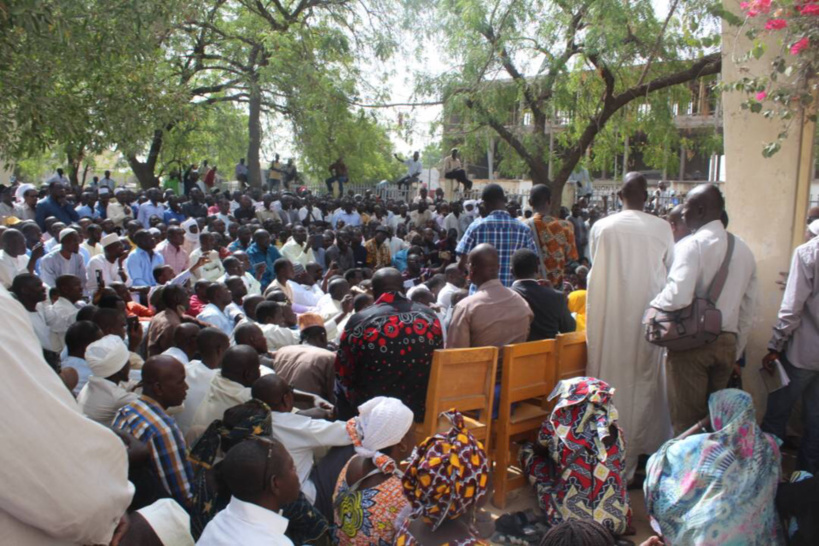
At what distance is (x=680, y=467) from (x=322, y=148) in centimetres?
1248

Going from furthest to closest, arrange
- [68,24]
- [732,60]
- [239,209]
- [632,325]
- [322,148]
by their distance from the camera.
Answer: [322,148] → [239,209] → [732,60] → [632,325] → [68,24]

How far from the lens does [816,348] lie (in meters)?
4.13

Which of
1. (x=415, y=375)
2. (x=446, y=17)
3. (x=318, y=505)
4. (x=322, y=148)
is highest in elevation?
(x=446, y=17)

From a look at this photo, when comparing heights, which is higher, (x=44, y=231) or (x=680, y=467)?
(x=44, y=231)

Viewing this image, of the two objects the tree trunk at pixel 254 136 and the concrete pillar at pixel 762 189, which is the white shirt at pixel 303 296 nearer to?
the concrete pillar at pixel 762 189

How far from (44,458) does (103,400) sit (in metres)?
1.92

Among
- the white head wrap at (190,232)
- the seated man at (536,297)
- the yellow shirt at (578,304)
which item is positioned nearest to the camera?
the seated man at (536,297)

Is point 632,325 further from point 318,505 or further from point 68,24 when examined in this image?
point 68,24

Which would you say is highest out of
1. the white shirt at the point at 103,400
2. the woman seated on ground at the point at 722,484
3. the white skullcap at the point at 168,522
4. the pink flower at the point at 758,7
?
the pink flower at the point at 758,7

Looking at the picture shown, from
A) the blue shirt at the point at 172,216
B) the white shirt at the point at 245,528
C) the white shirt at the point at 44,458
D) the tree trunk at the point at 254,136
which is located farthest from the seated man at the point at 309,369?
the tree trunk at the point at 254,136

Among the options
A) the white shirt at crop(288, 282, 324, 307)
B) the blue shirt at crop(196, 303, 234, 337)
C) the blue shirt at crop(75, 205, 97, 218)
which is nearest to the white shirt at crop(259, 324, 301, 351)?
the blue shirt at crop(196, 303, 234, 337)

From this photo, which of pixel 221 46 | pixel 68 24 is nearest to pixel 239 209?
pixel 221 46

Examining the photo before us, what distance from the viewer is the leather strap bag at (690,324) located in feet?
13.2

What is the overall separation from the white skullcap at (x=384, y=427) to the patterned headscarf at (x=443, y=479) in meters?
0.47
